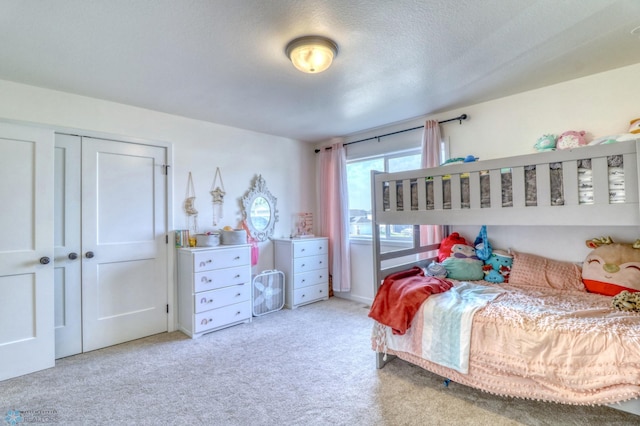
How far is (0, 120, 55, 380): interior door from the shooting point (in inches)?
92.5

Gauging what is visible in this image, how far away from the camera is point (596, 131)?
2.51m

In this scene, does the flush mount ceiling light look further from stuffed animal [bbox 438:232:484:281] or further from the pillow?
the pillow

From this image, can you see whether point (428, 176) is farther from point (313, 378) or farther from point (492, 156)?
point (313, 378)

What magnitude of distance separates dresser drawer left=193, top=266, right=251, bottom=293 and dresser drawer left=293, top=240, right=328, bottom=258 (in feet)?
2.40

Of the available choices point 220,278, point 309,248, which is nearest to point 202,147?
point 220,278

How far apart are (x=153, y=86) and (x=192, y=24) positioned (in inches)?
42.9

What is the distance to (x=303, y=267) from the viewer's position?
4082mm

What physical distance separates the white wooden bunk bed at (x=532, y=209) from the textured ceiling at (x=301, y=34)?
0.80 meters

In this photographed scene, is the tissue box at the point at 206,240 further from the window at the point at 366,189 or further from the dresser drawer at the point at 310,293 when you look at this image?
the window at the point at 366,189

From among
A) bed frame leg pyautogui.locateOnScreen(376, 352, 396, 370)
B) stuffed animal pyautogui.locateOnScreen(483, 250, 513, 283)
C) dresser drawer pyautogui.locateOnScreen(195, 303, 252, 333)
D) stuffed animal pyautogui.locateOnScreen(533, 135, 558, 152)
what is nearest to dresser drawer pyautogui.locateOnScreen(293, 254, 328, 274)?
dresser drawer pyautogui.locateOnScreen(195, 303, 252, 333)

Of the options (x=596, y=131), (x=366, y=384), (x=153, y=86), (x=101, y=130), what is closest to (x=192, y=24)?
(x=153, y=86)

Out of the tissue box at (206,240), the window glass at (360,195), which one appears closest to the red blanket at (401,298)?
the window glass at (360,195)

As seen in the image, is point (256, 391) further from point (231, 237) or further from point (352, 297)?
point (352, 297)

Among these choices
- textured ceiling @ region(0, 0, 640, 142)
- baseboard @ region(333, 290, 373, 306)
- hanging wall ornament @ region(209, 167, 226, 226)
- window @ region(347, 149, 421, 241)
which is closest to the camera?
textured ceiling @ region(0, 0, 640, 142)
